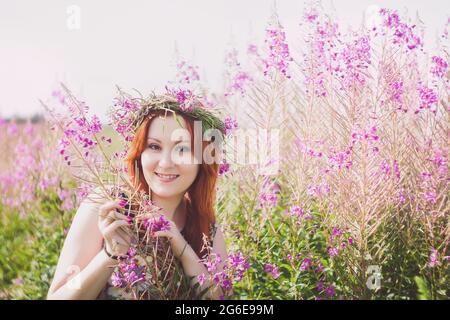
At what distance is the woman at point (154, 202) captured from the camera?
225cm

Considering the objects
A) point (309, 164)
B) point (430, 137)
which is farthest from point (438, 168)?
point (309, 164)

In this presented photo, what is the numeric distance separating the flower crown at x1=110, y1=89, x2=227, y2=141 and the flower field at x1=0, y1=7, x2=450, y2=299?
0.02 meters

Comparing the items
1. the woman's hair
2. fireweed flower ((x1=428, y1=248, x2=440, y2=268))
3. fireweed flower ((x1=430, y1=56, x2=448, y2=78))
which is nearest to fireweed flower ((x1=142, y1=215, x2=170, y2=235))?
the woman's hair

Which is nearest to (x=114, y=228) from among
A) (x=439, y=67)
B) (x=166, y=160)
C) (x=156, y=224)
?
(x=156, y=224)

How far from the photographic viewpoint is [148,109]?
2.41m

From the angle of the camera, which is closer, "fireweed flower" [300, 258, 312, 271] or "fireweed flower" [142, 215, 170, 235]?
"fireweed flower" [142, 215, 170, 235]

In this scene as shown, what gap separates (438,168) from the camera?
2.44 meters

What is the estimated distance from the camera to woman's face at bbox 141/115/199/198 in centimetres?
239

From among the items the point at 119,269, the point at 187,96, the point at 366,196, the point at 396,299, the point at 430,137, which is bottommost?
the point at 396,299

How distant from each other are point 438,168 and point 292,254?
0.74m

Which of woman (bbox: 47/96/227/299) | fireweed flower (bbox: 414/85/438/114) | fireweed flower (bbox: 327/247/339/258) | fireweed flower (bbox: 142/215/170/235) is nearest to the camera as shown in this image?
fireweed flower (bbox: 142/215/170/235)

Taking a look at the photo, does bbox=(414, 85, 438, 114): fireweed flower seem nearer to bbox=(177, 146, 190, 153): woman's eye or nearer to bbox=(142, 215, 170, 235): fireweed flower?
bbox=(177, 146, 190, 153): woman's eye

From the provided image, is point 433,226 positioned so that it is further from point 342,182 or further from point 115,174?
point 115,174

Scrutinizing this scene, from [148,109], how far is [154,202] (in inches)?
15.5
